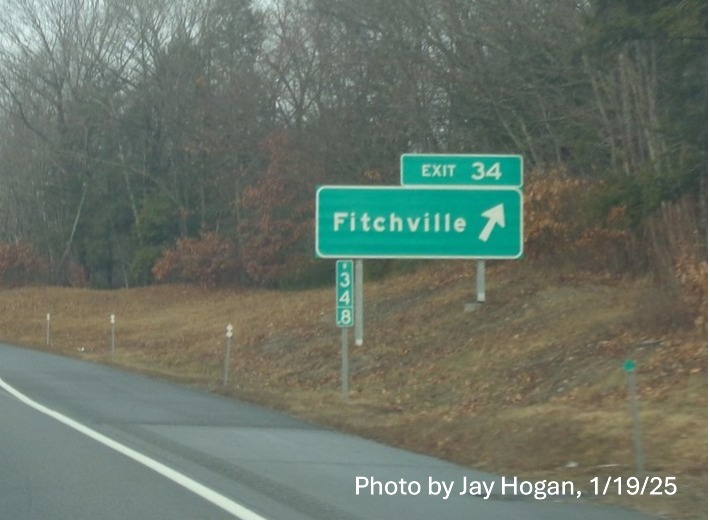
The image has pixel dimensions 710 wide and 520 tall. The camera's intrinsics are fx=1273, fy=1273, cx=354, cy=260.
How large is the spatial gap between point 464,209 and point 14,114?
49545mm

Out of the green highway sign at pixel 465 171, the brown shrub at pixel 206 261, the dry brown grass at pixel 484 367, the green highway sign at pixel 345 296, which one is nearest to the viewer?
the dry brown grass at pixel 484 367

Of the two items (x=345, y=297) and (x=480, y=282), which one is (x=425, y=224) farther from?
(x=480, y=282)

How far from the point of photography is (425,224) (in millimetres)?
17719

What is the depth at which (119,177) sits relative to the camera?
2411 inches

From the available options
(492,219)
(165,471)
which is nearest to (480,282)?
(492,219)

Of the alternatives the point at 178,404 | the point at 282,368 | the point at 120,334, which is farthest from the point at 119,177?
the point at 178,404

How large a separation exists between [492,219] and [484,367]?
16.5ft

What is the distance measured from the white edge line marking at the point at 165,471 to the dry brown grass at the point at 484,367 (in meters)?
3.10

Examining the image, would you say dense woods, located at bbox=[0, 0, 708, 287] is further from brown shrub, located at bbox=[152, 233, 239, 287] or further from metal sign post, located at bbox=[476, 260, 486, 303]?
metal sign post, located at bbox=[476, 260, 486, 303]

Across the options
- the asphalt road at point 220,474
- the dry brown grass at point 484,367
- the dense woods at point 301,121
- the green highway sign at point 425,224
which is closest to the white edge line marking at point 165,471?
the asphalt road at point 220,474

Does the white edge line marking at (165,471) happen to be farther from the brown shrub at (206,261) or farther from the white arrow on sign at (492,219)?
the brown shrub at (206,261)

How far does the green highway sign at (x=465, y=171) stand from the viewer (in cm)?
1933

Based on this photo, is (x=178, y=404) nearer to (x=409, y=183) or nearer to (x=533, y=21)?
(x=409, y=183)

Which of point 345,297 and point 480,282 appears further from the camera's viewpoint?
point 480,282
